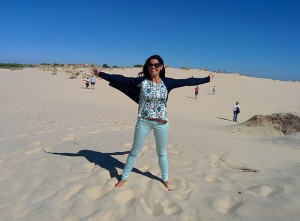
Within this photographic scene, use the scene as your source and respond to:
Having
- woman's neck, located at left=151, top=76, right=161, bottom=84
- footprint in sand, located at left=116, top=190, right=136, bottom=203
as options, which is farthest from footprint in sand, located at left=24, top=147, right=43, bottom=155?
woman's neck, located at left=151, top=76, right=161, bottom=84

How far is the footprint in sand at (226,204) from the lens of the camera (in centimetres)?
423

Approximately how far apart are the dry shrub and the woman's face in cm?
909

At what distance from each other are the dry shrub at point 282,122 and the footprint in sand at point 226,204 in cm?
889

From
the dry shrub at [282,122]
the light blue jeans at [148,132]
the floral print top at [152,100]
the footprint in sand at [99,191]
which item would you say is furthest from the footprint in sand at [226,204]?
the dry shrub at [282,122]

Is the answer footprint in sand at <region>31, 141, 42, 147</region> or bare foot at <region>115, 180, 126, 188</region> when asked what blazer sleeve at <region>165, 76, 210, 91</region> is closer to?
bare foot at <region>115, 180, 126, 188</region>

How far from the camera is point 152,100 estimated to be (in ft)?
15.9

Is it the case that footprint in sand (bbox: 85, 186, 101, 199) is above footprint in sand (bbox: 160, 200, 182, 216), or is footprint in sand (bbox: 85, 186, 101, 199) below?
below

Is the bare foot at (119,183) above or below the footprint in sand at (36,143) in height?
above

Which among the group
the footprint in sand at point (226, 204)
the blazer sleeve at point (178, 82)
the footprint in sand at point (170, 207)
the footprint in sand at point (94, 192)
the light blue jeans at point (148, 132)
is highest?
the blazer sleeve at point (178, 82)

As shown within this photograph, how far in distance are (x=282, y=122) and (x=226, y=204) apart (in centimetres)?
927

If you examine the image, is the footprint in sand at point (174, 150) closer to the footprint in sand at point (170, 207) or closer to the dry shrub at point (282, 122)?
the footprint in sand at point (170, 207)

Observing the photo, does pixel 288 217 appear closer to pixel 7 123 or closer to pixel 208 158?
pixel 208 158

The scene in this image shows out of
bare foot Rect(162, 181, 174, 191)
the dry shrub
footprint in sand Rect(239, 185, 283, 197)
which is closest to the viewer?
footprint in sand Rect(239, 185, 283, 197)

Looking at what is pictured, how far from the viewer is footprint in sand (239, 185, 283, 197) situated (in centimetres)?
459
